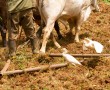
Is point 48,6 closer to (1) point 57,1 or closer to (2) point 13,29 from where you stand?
(1) point 57,1

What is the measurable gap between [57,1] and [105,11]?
17.2ft

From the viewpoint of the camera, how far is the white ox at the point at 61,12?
777 cm

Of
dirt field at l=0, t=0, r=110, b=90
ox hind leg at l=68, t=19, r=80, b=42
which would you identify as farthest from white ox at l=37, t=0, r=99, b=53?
dirt field at l=0, t=0, r=110, b=90

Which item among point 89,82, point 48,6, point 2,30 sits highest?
point 48,6

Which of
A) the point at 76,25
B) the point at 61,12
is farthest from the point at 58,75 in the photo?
the point at 76,25

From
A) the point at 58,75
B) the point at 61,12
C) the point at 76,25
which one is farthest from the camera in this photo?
the point at 76,25

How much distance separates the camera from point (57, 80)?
20.2 feet

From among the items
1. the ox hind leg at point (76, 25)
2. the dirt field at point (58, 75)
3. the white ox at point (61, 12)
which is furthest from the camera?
the ox hind leg at point (76, 25)

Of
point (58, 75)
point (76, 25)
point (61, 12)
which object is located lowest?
point (58, 75)

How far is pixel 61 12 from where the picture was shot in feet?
26.4

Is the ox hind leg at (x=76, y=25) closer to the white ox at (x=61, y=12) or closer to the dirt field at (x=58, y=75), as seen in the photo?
the white ox at (x=61, y=12)

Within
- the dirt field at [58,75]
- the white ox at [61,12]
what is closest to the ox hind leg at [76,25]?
the white ox at [61,12]

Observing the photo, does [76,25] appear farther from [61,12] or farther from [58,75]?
[58,75]

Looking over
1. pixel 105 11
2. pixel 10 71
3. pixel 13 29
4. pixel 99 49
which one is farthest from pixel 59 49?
pixel 105 11
